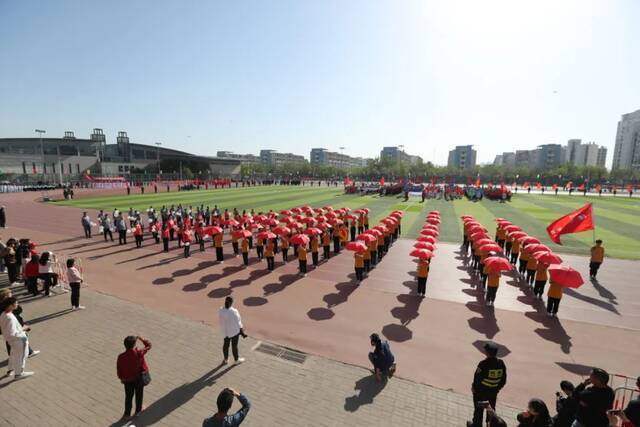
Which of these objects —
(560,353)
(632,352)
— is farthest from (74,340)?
(632,352)

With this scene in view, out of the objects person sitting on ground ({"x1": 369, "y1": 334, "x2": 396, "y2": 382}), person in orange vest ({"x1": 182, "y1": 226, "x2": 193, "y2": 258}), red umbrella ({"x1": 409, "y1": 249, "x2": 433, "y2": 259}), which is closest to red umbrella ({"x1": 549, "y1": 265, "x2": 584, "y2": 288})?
red umbrella ({"x1": 409, "y1": 249, "x2": 433, "y2": 259})

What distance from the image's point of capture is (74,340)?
8.35 meters

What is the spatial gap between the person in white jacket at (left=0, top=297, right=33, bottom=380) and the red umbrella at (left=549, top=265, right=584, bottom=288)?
13.4 meters

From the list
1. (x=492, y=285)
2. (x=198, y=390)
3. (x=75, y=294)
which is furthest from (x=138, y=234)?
(x=492, y=285)

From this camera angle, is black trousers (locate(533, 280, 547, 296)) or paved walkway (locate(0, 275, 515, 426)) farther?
black trousers (locate(533, 280, 547, 296))

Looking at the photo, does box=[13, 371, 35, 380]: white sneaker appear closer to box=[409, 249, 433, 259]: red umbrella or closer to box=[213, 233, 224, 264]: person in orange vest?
box=[213, 233, 224, 264]: person in orange vest

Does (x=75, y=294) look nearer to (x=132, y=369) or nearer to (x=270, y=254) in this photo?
(x=132, y=369)

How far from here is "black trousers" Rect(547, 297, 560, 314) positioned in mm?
9984

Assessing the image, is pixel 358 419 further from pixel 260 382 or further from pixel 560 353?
pixel 560 353

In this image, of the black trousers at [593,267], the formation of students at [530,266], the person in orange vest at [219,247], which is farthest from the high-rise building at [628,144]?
the person in orange vest at [219,247]

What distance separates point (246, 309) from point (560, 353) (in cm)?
893

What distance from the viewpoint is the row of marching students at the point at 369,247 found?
40.5ft

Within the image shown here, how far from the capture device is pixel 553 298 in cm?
995

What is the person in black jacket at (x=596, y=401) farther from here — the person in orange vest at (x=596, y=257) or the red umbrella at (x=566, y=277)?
the person in orange vest at (x=596, y=257)
